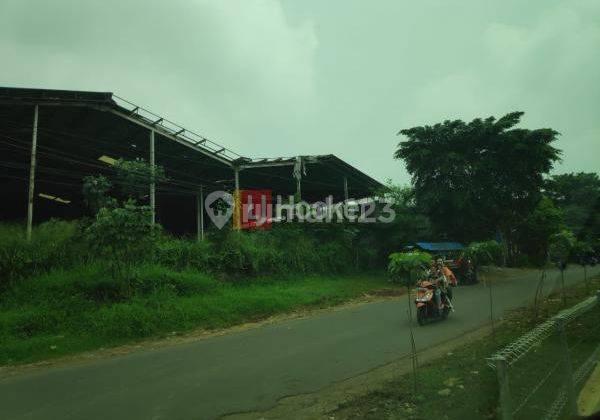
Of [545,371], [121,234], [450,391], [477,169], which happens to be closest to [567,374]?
[450,391]

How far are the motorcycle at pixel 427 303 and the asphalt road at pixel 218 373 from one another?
0.30 meters

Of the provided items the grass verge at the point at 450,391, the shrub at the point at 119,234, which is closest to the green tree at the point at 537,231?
the shrub at the point at 119,234

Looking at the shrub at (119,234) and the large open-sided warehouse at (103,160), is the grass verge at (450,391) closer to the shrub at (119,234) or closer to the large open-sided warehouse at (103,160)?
the shrub at (119,234)

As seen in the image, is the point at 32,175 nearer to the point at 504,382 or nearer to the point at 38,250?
the point at 38,250

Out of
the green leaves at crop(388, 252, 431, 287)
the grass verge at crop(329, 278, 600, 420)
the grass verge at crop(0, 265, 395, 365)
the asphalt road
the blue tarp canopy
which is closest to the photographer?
the grass verge at crop(329, 278, 600, 420)

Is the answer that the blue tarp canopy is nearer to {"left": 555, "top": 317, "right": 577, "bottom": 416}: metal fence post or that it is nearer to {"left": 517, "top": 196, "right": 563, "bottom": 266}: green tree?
{"left": 517, "top": 196, "right": 563, "bottom": 266}: green tree

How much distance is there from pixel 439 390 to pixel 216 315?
8.11m

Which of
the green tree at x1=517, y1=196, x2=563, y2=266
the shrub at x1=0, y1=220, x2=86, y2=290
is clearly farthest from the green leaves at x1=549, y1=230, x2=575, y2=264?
the green tree at x1=517, y1=196, x2=563, y2=266

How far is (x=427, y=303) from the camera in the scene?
37.6 feet

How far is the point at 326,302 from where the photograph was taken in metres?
16.2

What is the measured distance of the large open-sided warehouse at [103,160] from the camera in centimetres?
1805

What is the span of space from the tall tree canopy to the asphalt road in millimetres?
16642

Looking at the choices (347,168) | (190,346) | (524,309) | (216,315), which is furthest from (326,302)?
(347,168)

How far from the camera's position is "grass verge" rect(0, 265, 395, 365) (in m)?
10.2
